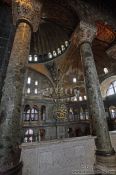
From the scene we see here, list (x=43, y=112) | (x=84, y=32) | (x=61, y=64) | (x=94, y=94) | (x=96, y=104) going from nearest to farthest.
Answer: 1. (x=96, y=104)
2. (x=94, y=94)
3. (x=84, y=32)
4. (x=61, y=64)
5. (x=43, y=112)

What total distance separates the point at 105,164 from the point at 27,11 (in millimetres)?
4660

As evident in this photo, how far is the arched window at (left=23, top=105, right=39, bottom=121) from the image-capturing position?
15.6 m

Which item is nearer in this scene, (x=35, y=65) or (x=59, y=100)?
(x=59, y=100)

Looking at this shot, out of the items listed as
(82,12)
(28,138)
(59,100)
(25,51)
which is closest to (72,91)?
(59,100)

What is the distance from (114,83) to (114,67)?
2.38m

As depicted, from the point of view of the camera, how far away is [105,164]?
265 cm

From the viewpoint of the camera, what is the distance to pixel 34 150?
2393mm

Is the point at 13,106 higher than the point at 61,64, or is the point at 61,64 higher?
the point at 61,64

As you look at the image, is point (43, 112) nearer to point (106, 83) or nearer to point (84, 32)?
point (106, 83)

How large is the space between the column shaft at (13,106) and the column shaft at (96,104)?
2.01 m

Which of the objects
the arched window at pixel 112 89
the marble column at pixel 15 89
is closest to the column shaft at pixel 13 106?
the marble column at pixel 15 89

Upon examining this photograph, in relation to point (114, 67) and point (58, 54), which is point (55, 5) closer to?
point (114, 67)

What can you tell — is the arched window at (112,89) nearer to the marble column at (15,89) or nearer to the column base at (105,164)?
the column base at (105,164)

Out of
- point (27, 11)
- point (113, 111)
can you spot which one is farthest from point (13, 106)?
point (113, 111)
